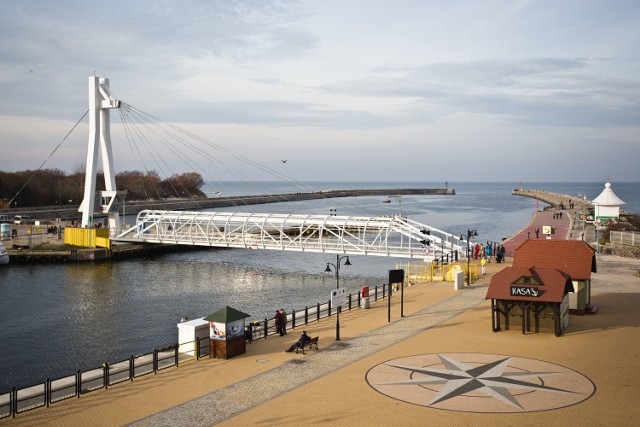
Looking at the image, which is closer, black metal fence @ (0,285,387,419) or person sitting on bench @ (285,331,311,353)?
black metal fence @ (0,285,387,419)

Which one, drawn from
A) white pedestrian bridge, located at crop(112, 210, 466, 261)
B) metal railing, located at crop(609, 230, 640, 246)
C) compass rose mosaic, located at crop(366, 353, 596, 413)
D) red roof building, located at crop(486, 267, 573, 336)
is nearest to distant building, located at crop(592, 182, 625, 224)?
metal railing, located at crop(609, 230, 640, 246)

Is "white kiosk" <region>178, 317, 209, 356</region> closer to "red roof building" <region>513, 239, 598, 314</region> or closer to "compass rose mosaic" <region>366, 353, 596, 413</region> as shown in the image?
"compass rose mosaic" <region>366, 353, 596, 413</region>

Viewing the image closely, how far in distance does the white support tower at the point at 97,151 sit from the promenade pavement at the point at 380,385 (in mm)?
45329

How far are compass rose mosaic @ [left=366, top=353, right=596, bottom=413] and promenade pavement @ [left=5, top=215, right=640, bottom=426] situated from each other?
2.5 inches

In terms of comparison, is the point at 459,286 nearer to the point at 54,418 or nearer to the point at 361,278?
the point at 361,278

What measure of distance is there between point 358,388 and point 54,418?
8.74m

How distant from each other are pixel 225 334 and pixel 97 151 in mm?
49221

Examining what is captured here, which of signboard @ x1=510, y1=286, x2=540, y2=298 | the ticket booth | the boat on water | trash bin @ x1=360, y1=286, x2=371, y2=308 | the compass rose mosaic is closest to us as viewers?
the compass rose mosaic

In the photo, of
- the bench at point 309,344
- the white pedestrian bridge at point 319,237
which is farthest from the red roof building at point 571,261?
the white pedestrian bridge at point 319,237

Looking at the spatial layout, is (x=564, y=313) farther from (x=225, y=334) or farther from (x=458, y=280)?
(x=225, y=334)

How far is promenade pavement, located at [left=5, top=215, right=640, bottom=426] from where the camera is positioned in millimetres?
15414

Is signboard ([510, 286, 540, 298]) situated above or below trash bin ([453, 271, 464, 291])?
above

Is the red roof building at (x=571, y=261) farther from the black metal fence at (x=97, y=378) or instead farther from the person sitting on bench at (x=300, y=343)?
the black metal fence at (x=97, y=378)

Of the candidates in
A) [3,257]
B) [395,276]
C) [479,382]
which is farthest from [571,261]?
[3,257]
